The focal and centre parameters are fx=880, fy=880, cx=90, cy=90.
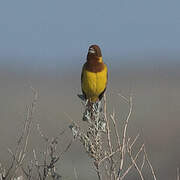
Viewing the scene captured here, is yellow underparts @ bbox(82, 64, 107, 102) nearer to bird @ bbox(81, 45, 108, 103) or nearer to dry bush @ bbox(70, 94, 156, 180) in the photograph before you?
bird @ bbox(81, 45, 108, 103)

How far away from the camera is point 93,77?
8.55 metres

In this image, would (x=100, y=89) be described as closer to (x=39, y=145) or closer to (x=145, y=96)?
(x=39, y=145)

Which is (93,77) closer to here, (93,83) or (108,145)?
(93,83)

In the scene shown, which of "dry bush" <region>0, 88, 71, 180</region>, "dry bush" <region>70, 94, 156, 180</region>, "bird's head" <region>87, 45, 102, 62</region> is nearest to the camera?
"dry bush" <region>70, 94, 156, 180</region>

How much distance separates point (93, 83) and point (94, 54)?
32 centimetres

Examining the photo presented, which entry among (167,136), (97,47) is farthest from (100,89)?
(167,136)

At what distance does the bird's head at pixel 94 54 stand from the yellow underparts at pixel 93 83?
16 centimetres

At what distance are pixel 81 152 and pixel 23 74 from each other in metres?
48.6

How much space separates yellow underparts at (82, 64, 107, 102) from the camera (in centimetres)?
853

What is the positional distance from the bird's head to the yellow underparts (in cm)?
16

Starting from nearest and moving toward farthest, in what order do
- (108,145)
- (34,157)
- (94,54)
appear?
(108,145)
(34,157)
(94,54)

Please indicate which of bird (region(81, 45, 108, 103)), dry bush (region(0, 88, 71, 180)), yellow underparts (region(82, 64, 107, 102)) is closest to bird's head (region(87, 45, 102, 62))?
bird (region(81, 45, 108, 103))

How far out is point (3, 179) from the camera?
6.23 meters

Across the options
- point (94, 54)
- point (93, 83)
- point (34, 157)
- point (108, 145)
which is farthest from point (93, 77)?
point (108, 145)
